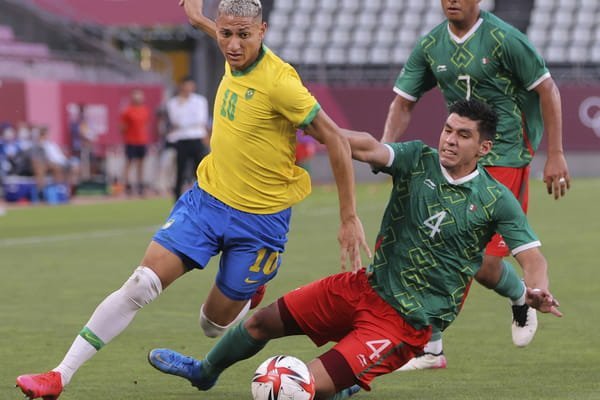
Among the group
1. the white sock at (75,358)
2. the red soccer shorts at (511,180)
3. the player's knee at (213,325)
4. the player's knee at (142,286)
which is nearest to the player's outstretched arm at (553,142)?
the red soccer shorts at (511,180)

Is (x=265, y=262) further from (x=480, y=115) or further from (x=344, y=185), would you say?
(x=480, y=115)

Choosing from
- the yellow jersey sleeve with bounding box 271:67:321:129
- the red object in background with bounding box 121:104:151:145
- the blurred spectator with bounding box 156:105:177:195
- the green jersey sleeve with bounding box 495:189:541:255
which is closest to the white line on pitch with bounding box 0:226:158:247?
the red object in background with bounding box 121:104:151:145

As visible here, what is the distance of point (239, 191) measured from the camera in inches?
248

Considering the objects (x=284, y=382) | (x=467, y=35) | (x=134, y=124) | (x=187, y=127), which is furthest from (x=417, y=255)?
(x=134, y=124)

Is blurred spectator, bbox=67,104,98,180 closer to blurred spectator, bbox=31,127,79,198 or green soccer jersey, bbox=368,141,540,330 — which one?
blurred spectator, bbox=31,127,79,198

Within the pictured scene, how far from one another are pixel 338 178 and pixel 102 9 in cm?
2808

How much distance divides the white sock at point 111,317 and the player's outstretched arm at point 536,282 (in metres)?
1.71

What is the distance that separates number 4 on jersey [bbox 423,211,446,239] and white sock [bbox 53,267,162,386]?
129 cm

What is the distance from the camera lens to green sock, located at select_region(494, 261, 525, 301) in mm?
7164

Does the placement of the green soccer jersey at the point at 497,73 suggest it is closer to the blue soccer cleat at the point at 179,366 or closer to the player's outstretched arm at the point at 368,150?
the player's outstretched arm at the point at 368,150

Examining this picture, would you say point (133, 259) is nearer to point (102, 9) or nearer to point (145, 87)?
point (145, 87)

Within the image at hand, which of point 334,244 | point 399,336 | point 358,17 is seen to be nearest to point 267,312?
point 399,336

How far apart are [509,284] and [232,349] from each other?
1.80m

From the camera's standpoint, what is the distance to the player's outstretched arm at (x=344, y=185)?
5715 mm
